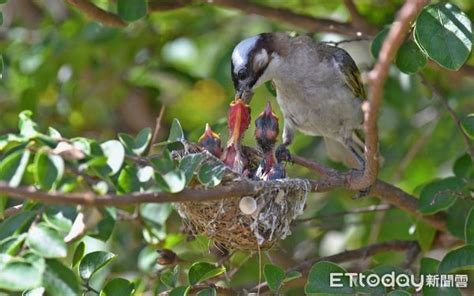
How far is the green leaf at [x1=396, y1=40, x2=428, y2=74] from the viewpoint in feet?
10.8

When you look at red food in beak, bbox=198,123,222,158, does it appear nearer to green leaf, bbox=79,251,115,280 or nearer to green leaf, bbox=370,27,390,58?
green leaf, bbox=370,27,390,58

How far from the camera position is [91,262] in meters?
2.95

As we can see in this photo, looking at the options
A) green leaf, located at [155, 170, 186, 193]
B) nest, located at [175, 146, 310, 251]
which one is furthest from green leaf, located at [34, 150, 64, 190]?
nest, located at [175, 146, 310, 251]

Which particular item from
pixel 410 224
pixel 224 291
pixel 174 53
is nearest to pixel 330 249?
pixel 410 224

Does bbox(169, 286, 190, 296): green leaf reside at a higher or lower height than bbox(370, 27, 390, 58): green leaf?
lower

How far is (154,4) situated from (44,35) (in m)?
1.09

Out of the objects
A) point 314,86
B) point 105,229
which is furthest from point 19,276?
point 314,86

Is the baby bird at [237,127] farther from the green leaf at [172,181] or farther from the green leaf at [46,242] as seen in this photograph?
the green leaf at [46,242]

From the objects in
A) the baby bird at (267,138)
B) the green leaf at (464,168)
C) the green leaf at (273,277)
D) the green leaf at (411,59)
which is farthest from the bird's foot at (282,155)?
the green leaf at (273,277)

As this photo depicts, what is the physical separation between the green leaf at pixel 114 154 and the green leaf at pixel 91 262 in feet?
1.67

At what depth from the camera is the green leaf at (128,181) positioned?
8.27 feet

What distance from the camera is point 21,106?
4805 mm

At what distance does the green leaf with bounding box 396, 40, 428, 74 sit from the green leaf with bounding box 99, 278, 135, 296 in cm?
122

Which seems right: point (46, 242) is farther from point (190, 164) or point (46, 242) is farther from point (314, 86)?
point (314, 86)
